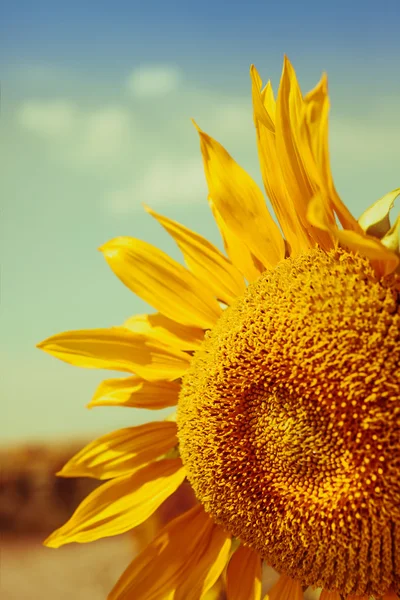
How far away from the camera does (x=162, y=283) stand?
105cm

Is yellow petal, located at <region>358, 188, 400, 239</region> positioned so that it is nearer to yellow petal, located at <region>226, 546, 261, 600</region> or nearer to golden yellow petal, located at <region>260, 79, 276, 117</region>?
golden yellow petal, located at <region>260, 79, 276, 117</region>

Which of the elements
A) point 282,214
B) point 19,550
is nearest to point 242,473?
point 282,214

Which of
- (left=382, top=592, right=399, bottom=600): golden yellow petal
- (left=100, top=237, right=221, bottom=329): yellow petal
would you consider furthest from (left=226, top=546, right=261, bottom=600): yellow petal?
(left=100, top=237, right=221, bottom=329): yellow petal

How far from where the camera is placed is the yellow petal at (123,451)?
3.57 ft

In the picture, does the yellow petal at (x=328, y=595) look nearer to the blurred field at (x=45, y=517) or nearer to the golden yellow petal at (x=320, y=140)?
the golden yellow petal at (x=320, y=140)

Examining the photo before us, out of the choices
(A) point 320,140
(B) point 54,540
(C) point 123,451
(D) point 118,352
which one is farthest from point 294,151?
(B) point 54,540

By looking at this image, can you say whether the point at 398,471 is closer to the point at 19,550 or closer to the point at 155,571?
the point at 155,571

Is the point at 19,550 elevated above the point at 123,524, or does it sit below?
below

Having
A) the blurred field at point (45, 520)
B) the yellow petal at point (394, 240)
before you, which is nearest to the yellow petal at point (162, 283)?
the yellow petal at point (394, 240)

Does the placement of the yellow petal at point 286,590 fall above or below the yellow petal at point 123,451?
below

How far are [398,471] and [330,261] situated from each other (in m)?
0.24

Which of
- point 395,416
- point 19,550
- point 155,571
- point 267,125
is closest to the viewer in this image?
point 395,416

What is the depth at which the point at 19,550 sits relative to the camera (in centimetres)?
507

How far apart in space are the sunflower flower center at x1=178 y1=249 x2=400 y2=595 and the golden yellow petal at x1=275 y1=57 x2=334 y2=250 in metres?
0.06
